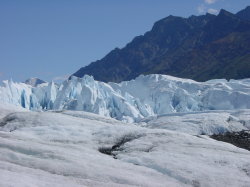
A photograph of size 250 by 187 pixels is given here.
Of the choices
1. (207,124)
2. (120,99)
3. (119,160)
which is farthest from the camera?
(120,99)

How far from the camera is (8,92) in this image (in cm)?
11700

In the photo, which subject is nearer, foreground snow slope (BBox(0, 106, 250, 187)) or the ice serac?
foreground snow slope (BBox(0, 106, 250, 187))

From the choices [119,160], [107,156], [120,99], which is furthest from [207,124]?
[119,160]

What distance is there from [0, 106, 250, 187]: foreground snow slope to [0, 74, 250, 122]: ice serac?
230ft

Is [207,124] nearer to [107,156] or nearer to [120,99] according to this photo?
[120,99]

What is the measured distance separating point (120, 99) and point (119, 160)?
278 ft

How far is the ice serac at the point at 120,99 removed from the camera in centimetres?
11238

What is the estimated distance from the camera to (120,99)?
374 ft

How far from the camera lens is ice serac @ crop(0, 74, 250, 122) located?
11238 cm

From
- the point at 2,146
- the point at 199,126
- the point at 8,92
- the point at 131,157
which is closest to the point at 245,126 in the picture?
the point at 199,126

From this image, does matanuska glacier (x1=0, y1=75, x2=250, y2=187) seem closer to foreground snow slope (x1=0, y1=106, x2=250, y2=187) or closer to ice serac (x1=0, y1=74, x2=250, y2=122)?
foreground snow slope (x1=0, y1=106, x2=250, y2=187)

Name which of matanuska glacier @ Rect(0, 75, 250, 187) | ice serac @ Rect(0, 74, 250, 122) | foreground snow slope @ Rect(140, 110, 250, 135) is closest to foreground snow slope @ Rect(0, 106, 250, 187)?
matanuska glacier @ Rect(0, 75, 250, 187)

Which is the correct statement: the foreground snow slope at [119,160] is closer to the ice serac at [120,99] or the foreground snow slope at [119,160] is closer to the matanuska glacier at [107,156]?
the matanuska glacier at [107,156]

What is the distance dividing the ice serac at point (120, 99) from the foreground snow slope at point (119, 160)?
7005 centimetres
